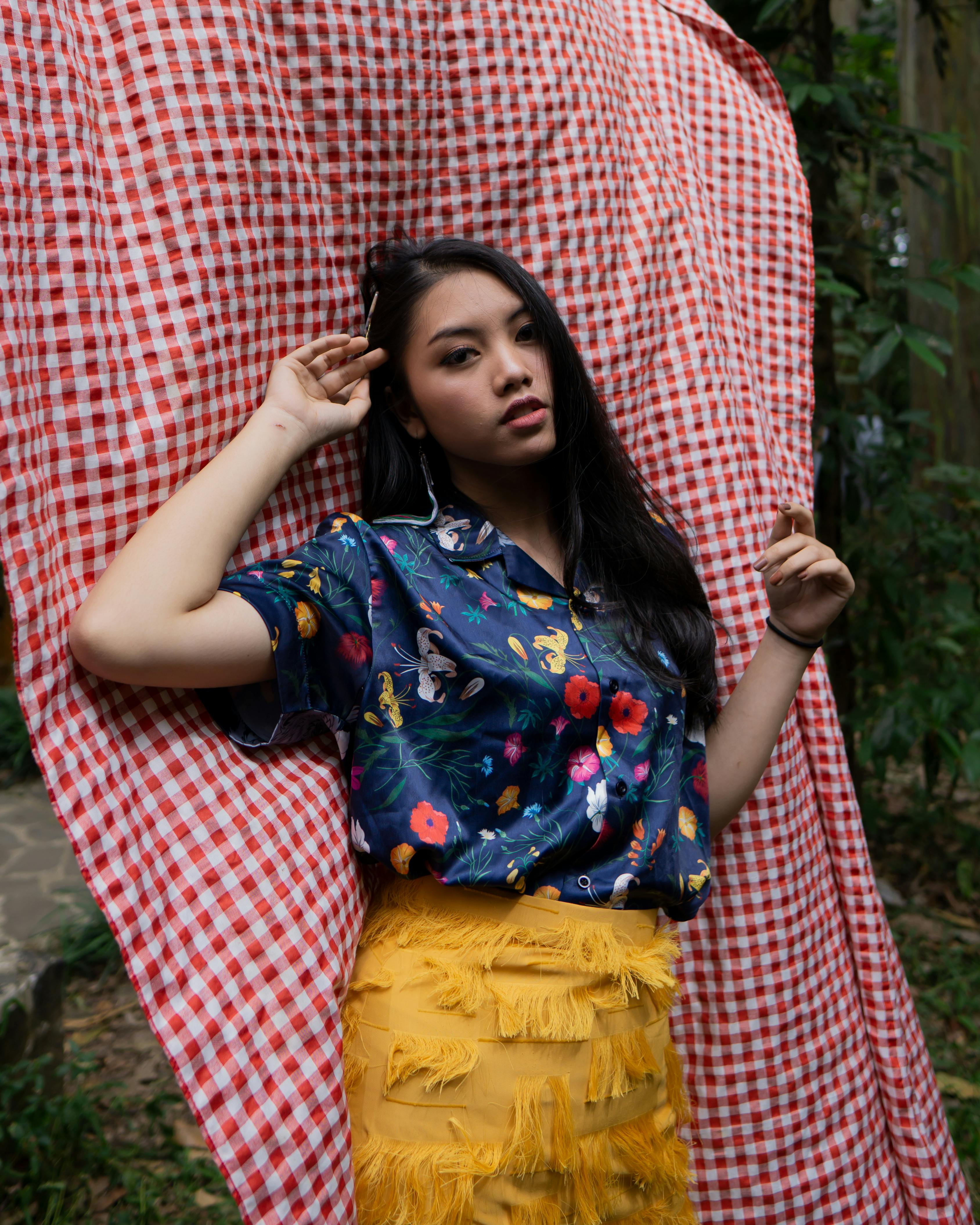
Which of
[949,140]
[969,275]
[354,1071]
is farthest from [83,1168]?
[949,140]

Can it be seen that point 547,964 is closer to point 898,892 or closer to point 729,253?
point 729,253

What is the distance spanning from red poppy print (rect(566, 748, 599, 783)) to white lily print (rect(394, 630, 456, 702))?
0.69 feet

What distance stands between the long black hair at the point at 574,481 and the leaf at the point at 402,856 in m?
0.46

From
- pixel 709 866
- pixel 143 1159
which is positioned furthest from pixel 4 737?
pixel 709 866

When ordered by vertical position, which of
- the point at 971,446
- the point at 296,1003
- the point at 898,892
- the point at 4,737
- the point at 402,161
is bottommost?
the point at 4,737

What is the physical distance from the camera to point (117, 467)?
54.8 inches

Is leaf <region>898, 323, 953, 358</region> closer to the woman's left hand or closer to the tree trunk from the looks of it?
the woman's left hand

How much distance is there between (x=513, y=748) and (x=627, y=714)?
7.9 inches

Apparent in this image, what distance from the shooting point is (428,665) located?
146 cm

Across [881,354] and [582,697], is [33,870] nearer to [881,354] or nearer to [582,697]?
[582,697]

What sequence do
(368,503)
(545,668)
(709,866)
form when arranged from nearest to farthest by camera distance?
(545,668), (368,503), (709,866)

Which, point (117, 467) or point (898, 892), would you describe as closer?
point (117, 467)

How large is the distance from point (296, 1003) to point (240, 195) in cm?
114

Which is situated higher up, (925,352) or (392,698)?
(925,352)
